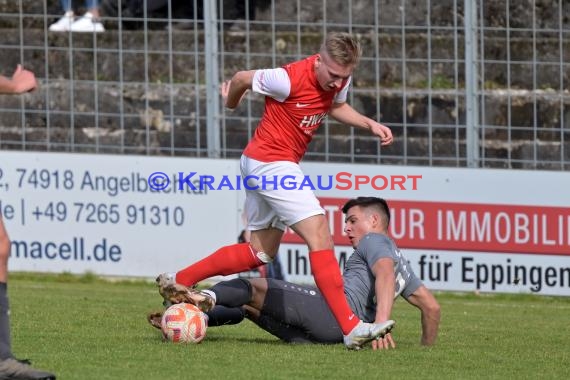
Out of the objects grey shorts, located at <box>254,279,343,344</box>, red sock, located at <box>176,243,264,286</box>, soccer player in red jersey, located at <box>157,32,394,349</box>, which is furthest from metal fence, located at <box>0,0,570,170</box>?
grey shorts, located at <box>254,279,343,344</box>

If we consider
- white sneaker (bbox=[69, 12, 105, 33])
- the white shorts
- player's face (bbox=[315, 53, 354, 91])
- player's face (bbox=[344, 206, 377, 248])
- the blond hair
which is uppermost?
white sneaker (bbox=[69, 12, 105, 33])

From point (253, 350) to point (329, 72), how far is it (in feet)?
5.69

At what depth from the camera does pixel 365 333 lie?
884 centimetres

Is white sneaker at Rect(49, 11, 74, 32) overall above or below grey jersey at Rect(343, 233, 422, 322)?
above

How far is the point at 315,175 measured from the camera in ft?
49.5

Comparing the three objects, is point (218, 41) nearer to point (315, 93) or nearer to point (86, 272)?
point (86, 272)

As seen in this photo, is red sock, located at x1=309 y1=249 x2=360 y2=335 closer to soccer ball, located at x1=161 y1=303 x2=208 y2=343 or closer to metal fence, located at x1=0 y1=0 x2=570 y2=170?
soccer ball, located at x1=161 y1=303 x2=208 y2=343

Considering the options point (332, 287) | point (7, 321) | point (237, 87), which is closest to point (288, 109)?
point (237, 87)

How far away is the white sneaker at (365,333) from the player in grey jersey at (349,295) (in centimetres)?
19

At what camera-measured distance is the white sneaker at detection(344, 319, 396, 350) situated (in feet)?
28.8

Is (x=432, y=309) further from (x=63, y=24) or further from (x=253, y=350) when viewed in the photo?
(x=63, y=24)

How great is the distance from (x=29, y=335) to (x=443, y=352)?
2.64 meters

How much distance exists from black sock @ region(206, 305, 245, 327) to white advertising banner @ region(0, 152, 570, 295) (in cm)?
534

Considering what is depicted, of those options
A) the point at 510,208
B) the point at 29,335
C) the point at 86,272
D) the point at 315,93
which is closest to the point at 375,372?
the point at 315,93
